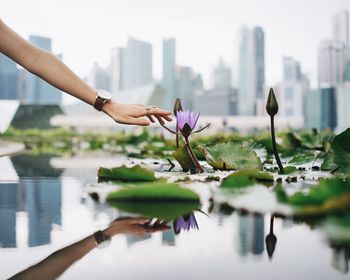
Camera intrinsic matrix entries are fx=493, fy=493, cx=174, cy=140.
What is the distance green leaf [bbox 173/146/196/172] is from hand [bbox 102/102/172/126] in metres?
0.08

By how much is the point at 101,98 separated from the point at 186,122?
11.6 inches

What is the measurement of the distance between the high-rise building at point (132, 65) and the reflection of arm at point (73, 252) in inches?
1541

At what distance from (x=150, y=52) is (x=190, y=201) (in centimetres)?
4186

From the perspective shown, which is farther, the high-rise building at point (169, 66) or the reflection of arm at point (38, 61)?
the high-rise building at point (169, 66)

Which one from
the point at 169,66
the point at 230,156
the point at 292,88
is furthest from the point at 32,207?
the point at 292,88

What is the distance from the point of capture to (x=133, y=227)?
0.54 m

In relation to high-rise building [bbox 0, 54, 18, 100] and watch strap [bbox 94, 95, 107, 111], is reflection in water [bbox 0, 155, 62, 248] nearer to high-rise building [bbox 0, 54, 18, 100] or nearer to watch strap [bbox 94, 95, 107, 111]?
watch strap [bbox 94, 95, 107, 111]

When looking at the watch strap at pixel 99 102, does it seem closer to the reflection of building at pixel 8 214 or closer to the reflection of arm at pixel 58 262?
the reflection of building at pixel 8 214

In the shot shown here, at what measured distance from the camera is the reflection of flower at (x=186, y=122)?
3.57ft

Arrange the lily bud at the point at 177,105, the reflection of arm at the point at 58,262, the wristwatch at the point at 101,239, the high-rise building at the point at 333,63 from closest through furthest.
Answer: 1. the reflection of arm at the point at 58,262
2. the wristwatch at the point at 101,239
3. the lily bud at the point at 177,105
4. the high-rise building at the point at 333,63

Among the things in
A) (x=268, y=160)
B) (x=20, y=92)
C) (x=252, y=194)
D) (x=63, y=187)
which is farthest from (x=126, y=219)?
(x=20, y=92)

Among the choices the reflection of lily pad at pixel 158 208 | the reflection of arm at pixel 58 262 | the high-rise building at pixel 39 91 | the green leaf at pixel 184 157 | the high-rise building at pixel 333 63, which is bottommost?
the reflection of arm at pixel 58 262

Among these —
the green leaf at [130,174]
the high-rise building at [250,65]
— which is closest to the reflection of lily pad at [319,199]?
the green leaf at [130,174]

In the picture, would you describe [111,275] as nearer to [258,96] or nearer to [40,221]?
[40,221]
